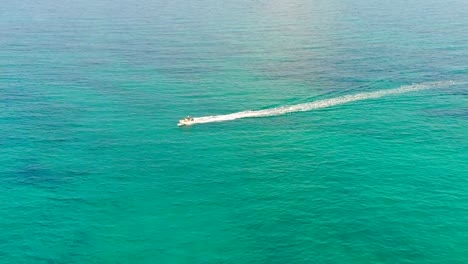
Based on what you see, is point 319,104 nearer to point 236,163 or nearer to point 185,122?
point 185,122

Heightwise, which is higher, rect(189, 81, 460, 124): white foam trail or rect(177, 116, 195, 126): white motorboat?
rect(177, 116, 195, 126): white motorboat

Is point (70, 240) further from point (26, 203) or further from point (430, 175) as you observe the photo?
point (430, 175)

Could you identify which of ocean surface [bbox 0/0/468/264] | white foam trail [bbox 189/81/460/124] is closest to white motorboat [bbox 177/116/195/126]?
white foam trail [bbox 189/81/460/124]

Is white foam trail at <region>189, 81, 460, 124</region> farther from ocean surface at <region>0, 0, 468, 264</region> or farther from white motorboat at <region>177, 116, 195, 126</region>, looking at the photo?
white motorboat at <region>177, 116, 195, 126</region>

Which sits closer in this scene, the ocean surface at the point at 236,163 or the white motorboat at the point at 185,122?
the ocean surface at the point at 236,163

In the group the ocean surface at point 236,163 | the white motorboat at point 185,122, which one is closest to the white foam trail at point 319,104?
the ocean surface at point 236,163

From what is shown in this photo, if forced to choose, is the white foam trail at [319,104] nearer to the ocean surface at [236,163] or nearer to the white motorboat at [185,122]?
the ocean surface at [236,163]

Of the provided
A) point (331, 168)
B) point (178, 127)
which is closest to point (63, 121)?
point (178, 127)
